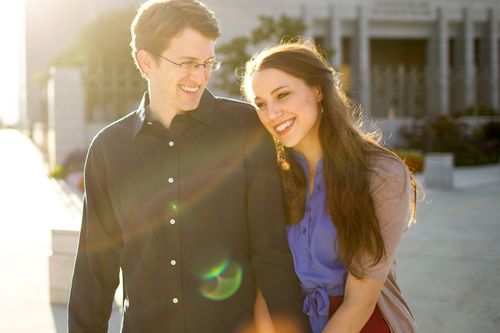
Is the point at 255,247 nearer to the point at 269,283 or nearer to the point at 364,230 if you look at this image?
the point at 269,283

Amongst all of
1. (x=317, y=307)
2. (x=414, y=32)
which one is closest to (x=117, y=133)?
(x=317, y=307)

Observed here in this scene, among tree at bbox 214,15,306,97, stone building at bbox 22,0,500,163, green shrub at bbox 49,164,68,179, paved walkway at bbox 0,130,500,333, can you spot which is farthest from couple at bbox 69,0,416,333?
stone building at bbox 22,0,500,163

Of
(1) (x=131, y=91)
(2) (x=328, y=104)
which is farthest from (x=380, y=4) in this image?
(2) (x=328, y=104)

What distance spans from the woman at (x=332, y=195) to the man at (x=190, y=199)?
0.11 metres

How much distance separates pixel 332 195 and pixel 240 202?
1.39ft

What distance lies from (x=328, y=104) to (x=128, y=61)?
78.0ft

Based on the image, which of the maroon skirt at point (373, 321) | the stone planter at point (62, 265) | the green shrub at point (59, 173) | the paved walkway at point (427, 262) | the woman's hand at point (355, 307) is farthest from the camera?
the green shrub at point (59, 173)

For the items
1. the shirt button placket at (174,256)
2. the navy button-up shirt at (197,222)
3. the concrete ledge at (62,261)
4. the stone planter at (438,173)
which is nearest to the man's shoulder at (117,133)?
the navy button-up shirt at (197,222)

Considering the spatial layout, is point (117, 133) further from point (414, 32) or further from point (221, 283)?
point (414, 32)

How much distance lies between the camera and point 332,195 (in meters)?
2.71

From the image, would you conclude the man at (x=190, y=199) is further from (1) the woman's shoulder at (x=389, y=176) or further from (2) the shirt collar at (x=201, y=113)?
(1) the woman's shoulder at (x=389, y=176)

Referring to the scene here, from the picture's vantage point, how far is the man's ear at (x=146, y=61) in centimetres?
282

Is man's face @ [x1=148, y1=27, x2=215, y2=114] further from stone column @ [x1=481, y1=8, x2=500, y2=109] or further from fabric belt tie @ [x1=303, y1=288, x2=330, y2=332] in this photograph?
stone column @ [x1=481, y1=8, x2=500, y2=109]

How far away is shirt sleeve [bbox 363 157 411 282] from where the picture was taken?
2.62m
